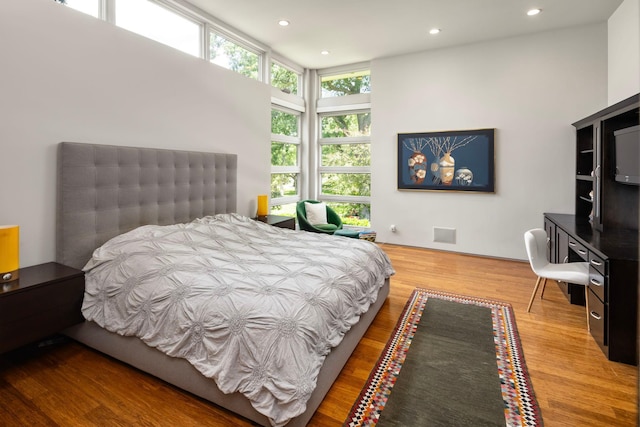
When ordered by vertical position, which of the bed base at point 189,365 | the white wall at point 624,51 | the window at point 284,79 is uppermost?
the window at point 284,79

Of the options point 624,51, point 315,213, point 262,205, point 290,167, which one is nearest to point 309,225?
point 315,213

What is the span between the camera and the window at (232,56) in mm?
4168

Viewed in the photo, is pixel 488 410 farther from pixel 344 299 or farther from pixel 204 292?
pixel 204 292

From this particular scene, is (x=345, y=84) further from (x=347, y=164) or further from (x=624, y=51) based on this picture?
(x=624, y=51)

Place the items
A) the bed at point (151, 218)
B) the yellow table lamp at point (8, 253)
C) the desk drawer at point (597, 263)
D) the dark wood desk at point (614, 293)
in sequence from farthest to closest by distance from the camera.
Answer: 1. the desk drawer at point (597, 263)
2. the dark wood desk at point (614, 293)
3. the yellow table lamp at point (8, 253)
4. the bed at point (151, 218)

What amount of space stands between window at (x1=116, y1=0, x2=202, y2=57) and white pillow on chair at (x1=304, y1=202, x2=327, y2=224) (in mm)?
2452

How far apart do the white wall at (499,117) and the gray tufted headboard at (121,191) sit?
3050mm

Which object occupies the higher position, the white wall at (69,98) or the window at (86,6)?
the window at (86,6)

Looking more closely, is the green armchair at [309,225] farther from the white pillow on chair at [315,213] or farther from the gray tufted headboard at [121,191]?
the gray tufted headboard at [121,191]

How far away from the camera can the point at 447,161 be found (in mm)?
5078

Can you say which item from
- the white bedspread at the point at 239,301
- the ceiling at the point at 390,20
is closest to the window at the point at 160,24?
the ceiling at the point at 390,20

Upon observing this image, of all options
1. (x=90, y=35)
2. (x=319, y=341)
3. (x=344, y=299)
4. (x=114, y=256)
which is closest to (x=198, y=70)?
(x=90, y=35)

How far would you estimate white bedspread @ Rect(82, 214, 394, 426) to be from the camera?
1.60m

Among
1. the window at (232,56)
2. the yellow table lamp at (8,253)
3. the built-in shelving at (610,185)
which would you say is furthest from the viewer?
the window at (232,56)
